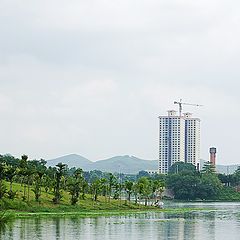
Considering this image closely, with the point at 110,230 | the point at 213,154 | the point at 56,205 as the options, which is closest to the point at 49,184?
the point at 56,205

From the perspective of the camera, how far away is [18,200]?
66625 mm

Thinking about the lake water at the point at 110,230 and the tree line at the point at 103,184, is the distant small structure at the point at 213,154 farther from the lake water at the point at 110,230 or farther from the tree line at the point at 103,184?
the lake water at the point at 110,230

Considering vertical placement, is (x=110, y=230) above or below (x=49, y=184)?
below

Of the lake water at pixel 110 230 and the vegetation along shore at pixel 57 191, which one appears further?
the vegetation along shore at pixel 57 191

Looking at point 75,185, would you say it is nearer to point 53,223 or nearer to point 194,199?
point 53,223

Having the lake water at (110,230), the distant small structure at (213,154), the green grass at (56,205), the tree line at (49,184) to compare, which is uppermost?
the distant small structure at (213,154)

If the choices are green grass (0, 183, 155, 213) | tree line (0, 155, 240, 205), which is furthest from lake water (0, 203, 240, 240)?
tree line (0, 155, 240, 205)

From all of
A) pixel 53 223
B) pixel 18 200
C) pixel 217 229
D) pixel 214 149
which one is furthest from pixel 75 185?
pixel 214 149

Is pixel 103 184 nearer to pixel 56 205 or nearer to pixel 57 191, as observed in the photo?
pixel 57 191

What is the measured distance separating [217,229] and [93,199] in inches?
1272

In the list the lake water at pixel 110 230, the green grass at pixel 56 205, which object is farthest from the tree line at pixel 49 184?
the lake water at pixel 110 230

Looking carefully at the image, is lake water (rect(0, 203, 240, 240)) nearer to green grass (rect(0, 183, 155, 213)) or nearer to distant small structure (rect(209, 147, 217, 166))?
green grass (rect(0, 183, 155, 213))

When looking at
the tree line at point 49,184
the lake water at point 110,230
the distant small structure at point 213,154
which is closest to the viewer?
the lake water at point 110,230

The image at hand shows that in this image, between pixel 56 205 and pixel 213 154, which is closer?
pixel 56 205
